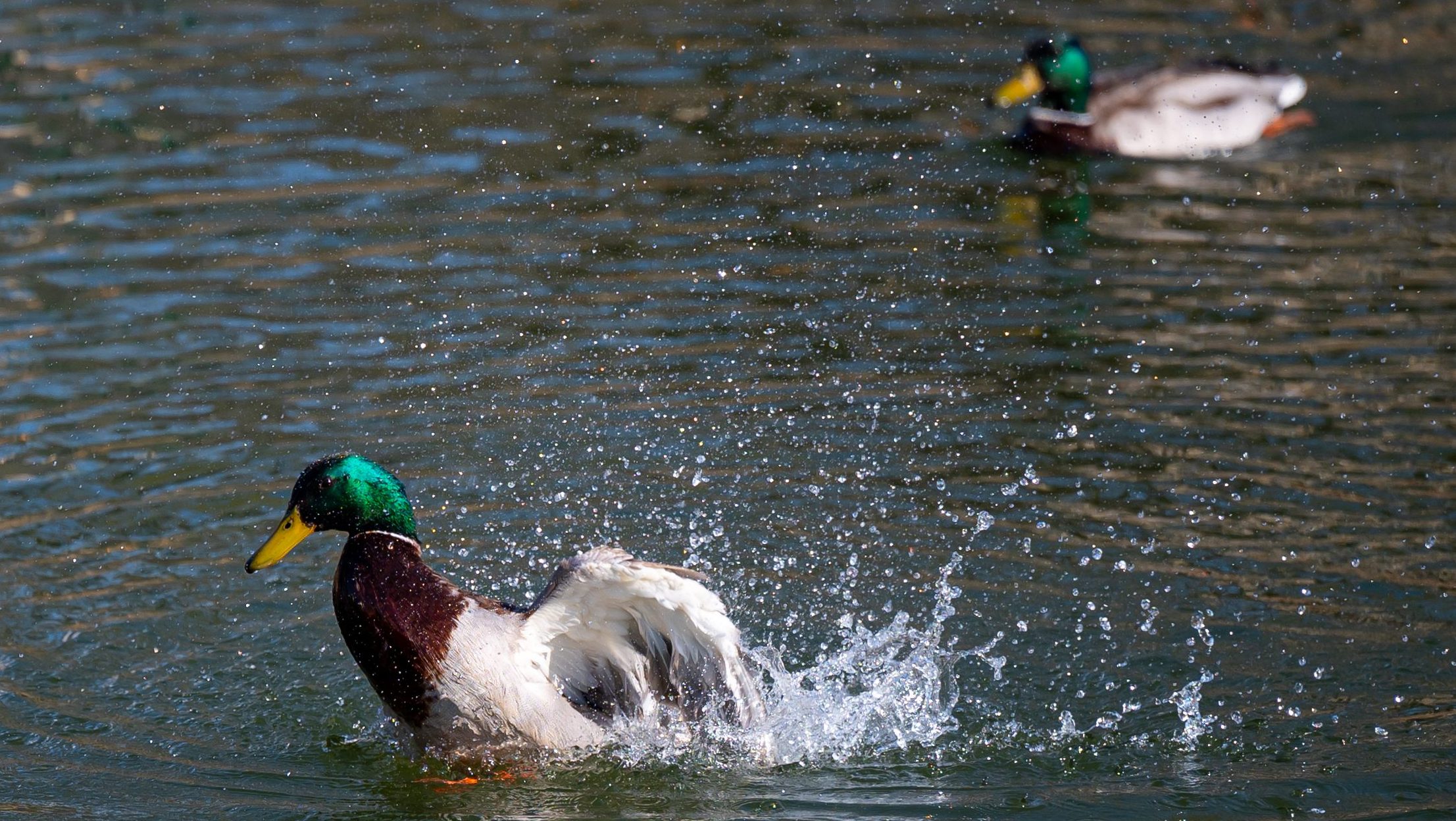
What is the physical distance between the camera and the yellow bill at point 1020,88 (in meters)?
11.0

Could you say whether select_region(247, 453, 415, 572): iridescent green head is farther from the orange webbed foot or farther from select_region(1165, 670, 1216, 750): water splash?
the orange webbed foot

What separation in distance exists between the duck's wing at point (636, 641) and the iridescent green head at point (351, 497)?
496 mm

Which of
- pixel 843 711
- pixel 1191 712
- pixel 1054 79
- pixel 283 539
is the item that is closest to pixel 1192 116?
pixel 1054 79

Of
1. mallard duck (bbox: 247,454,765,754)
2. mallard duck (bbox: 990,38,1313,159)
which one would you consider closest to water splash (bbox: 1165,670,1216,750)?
mallard duck (bbox: 247,454,765,754)

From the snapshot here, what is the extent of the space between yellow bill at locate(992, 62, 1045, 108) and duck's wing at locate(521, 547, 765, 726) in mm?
6628

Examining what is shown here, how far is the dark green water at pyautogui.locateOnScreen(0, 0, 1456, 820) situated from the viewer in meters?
5.27

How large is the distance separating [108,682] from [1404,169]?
743 centimetres

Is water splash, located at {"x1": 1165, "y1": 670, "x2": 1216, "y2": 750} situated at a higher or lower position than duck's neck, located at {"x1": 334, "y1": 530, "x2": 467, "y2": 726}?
lower

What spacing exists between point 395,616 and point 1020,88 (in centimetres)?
713

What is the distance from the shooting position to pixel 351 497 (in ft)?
16.8

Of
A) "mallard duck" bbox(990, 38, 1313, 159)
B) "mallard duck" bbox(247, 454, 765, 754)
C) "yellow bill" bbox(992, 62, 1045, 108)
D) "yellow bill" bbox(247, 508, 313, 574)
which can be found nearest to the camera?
"mallard duck" bbox(247, 454, 765, 754)

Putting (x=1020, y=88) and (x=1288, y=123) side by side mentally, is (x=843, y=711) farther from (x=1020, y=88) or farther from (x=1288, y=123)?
(x=1288, y=123)

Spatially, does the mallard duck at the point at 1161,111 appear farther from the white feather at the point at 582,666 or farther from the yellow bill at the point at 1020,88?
the white feather at the point at 582,666

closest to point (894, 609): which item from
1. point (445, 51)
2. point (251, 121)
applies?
point (251, 121)
